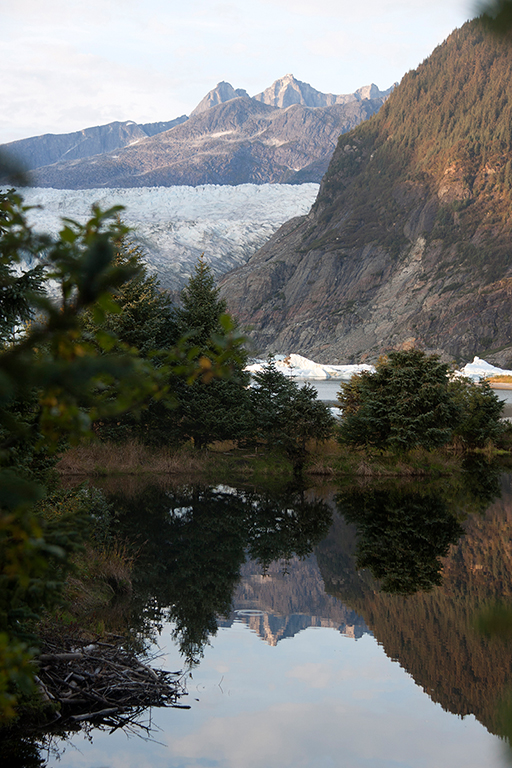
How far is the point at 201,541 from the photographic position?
16.3 m

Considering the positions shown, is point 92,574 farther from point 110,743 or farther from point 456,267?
point 456,267

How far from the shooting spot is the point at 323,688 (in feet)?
28.0

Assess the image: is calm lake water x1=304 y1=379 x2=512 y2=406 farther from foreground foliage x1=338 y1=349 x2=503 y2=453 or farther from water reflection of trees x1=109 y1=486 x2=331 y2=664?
water reflection of trees x1=109 y1=486 x2=331 y2=664

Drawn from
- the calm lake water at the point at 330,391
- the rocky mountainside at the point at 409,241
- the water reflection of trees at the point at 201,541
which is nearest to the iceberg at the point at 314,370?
the calm lake water at the point at 330,391

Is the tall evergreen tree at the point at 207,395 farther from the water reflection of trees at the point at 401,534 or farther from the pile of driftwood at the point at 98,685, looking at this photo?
the pile of driftwood at the point at 98,685

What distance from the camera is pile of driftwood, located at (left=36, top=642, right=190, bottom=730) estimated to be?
6770mm

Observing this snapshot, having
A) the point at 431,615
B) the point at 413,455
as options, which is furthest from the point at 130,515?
the point at 413,455

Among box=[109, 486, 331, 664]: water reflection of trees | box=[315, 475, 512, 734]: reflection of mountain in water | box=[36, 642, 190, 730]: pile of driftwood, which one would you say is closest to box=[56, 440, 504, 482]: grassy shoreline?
box=[109, 486, 331, 664]: water reflection of trees

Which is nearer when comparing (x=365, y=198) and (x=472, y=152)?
(x=472, y=152)

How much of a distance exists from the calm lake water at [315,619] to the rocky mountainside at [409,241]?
84.3m

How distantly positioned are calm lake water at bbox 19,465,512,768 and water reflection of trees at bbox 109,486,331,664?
0.05m

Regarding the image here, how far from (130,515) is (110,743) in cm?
1167

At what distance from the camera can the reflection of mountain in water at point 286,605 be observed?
10.7 m

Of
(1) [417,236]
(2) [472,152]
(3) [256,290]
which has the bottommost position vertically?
(3) [256,290]
